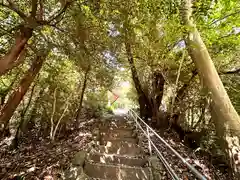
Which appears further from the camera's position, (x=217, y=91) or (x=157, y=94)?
(x=157, y=94)

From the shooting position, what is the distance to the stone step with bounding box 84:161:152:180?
346 cm

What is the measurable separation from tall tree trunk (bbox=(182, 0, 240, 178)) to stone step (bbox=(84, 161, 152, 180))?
4.67 ft

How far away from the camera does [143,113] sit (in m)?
9.86

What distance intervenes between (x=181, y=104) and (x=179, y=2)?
3629mm

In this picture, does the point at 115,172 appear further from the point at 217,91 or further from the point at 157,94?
the point at 157,94

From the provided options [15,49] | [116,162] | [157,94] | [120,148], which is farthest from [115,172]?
[157,94]

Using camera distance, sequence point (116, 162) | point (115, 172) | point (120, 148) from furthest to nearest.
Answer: point (120, 148) → point (116, 162) → point (115, 172)

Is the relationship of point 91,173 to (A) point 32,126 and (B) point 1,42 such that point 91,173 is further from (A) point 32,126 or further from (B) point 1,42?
(A) point 32,126

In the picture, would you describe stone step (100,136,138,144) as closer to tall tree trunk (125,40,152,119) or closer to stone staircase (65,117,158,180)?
stone staircase (65,117,158,180)

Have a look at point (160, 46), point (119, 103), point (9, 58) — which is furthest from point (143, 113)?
point (119, 103)

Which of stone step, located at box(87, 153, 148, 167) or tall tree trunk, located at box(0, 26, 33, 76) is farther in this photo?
stone step, located at box(87, 153, 148, 167)

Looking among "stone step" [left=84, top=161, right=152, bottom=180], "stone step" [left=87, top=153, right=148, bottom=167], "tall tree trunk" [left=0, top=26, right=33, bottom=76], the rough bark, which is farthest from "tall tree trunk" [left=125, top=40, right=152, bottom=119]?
"stone step" [left=84, top=161, right=152, bottom=180]

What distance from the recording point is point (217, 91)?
387 cm

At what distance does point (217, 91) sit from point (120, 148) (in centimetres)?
278
